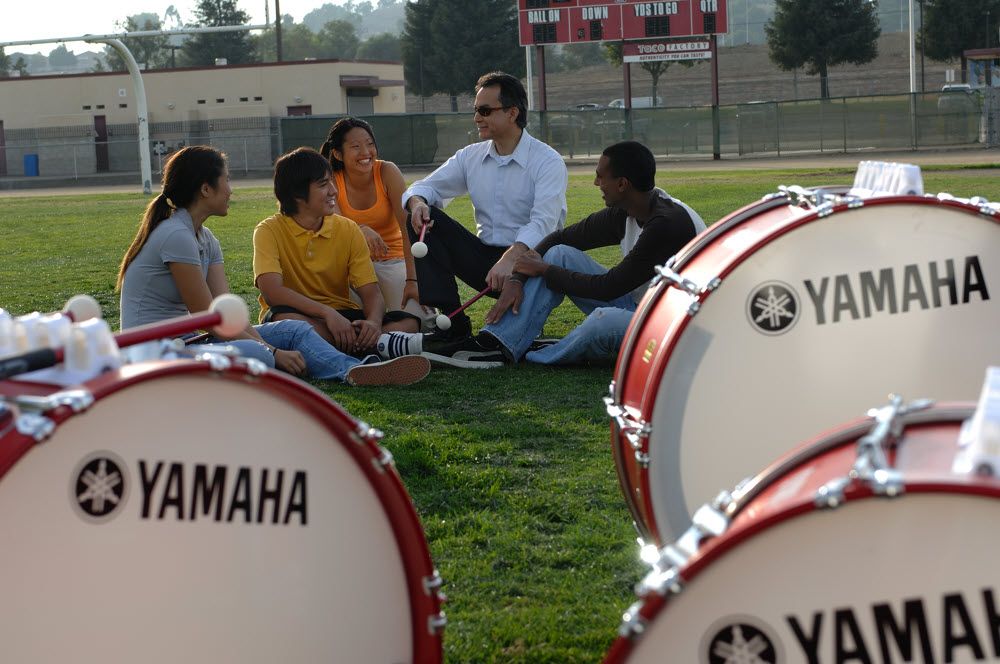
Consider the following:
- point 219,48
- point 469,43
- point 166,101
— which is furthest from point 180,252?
point 219,48

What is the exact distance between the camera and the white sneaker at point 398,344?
6988mm

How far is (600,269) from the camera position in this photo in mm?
6922

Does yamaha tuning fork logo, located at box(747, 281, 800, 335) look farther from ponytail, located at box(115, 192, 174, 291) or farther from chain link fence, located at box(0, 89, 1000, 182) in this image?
chain link fence, located at box(0, 89, 1000, 182)

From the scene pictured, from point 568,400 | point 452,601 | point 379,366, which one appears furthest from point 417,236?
point 452,601

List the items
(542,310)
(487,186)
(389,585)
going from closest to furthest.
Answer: (389,585) → (542,310) → (487,186)

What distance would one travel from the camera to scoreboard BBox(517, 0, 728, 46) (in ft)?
141

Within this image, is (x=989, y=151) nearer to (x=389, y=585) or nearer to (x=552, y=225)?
(x=552, y=225)

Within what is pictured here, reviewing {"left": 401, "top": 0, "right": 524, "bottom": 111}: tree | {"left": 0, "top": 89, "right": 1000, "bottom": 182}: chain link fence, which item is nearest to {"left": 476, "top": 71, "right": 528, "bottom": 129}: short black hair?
{"left": 0, "top": 89, "right": 1000, "bottom": 182}: chain link fence

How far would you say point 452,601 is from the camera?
12.1ft

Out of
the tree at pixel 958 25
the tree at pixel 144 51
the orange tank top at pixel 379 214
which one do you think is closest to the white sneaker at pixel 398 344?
the orange tank top at pixel 379 214

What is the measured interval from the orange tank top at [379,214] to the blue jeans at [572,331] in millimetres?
1254

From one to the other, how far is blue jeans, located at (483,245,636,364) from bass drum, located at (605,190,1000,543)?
334 centimetres

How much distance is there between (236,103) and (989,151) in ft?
104

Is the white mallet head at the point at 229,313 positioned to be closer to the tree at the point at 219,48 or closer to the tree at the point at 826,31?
the tree at the point at 826,31
